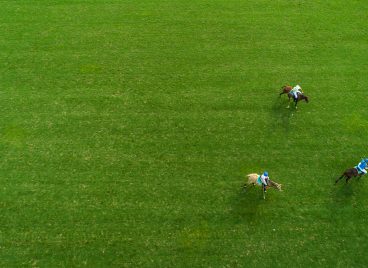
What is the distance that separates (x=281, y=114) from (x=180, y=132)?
380cm

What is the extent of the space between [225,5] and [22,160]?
37.8ft

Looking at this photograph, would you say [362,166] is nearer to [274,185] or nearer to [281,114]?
[274,185]

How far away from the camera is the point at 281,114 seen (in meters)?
13.0

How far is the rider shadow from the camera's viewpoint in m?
12.6

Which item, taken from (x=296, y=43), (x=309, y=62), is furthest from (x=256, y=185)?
(x=296, y=43)

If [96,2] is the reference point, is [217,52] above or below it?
below

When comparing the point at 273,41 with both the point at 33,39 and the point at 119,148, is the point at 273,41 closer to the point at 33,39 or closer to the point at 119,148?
the point at 119,148

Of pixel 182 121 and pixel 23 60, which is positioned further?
pixel 23 60

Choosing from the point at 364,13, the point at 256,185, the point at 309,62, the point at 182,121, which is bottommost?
the point at 256,185

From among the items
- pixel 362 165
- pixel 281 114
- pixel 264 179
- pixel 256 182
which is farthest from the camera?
pixel 281 114

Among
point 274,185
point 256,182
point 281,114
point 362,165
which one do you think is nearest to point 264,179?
point 256,182

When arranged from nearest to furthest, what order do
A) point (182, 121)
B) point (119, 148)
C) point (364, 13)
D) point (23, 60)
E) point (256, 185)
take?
point (256, 185)
point (119, 148)
point (182, 121)
point (23, 60)
point (364, 13)

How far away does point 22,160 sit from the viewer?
11.6m

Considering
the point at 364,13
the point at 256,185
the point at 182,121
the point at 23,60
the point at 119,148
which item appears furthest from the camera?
the point at 364,13
